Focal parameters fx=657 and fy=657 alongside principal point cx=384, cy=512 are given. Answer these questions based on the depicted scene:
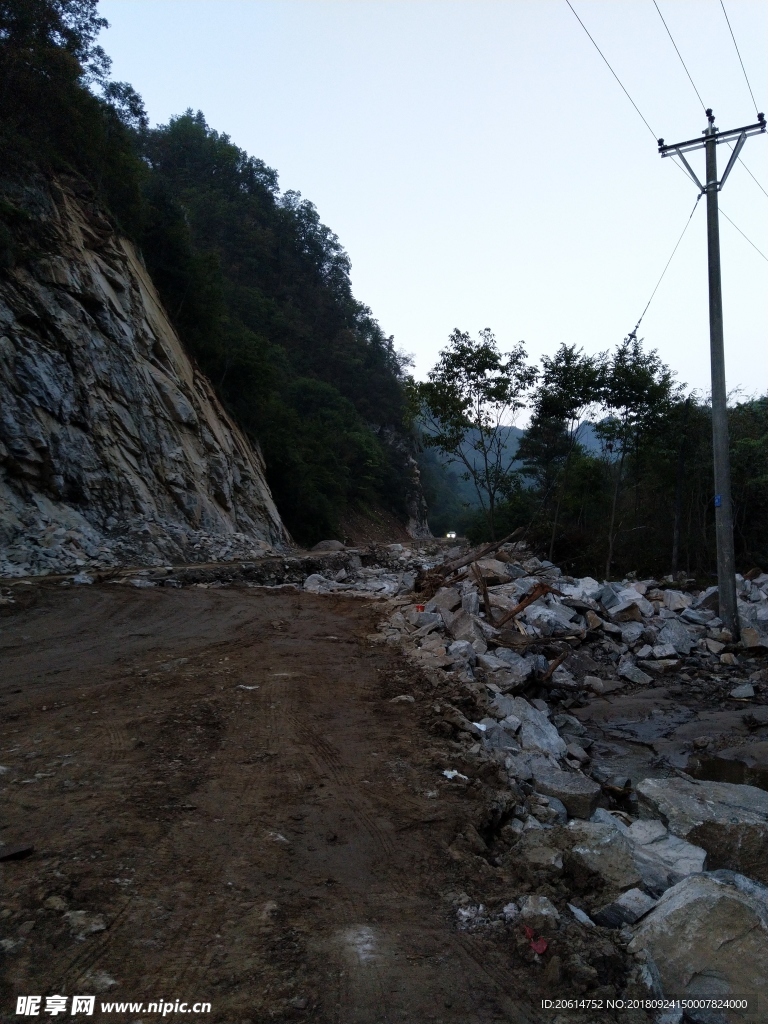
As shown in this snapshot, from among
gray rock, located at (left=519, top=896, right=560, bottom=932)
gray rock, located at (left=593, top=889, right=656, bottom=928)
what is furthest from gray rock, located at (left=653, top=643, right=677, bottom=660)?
gray rock, located at (left=519, top=896, right=560, bottom=932)

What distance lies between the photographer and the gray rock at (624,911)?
2.93 m

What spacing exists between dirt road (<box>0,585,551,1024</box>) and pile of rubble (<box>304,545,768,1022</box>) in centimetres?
28

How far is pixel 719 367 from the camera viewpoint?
37.4 feet

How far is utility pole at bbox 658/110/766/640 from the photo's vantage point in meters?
11.2

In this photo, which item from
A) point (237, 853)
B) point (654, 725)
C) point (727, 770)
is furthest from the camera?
point (654, 725)

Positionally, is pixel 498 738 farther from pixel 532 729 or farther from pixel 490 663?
pixel 490 663

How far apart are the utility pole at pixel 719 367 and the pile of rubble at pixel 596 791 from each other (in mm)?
718

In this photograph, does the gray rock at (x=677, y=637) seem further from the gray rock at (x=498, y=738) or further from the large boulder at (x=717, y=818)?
the large boulder at (x=717, y=818)

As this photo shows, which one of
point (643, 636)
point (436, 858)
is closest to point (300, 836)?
point (436, 858)

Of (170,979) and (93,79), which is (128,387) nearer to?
(93,79)

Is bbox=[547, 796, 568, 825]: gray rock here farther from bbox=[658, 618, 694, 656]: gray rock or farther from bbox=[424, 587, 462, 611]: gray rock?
bbox=[658, 618, 694, 656]: gray rock

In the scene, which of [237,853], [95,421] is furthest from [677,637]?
[95,421]

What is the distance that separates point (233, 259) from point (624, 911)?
56985mm

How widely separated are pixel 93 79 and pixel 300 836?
25883 mm
